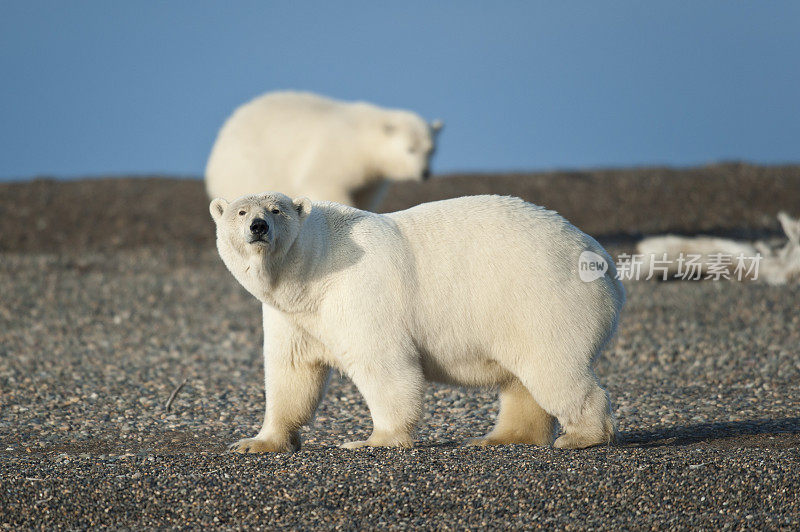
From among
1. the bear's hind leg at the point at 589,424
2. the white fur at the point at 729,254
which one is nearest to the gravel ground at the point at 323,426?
the bear's hind leg at the point at 589,424

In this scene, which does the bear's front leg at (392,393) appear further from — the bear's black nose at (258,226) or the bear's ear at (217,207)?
the bear's ear at (217,207)

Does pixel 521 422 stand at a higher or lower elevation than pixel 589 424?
lower

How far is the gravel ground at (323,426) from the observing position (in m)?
4.49

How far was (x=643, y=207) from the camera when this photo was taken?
65.7 feet

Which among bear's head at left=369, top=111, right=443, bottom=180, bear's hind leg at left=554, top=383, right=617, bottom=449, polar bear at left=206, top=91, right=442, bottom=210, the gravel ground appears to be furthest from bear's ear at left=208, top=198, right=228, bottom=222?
bear's head at left=369, top=111, right=443, bottom=180

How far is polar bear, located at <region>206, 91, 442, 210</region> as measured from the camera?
46.3 feet

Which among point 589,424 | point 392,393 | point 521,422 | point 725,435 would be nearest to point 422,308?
point 392,393

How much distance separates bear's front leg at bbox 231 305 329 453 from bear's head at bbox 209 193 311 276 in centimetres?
56

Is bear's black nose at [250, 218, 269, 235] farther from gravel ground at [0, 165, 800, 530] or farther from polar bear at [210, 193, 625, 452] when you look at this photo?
gravel ground at [0, 165, 800, 530]

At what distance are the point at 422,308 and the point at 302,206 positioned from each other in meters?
0.88

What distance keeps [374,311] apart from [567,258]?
4.00 ft

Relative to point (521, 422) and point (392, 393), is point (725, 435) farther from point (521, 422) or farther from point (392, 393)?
point (392, 393)

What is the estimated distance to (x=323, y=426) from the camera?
690 centimetres

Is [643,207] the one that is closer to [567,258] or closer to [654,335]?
[654,335]
